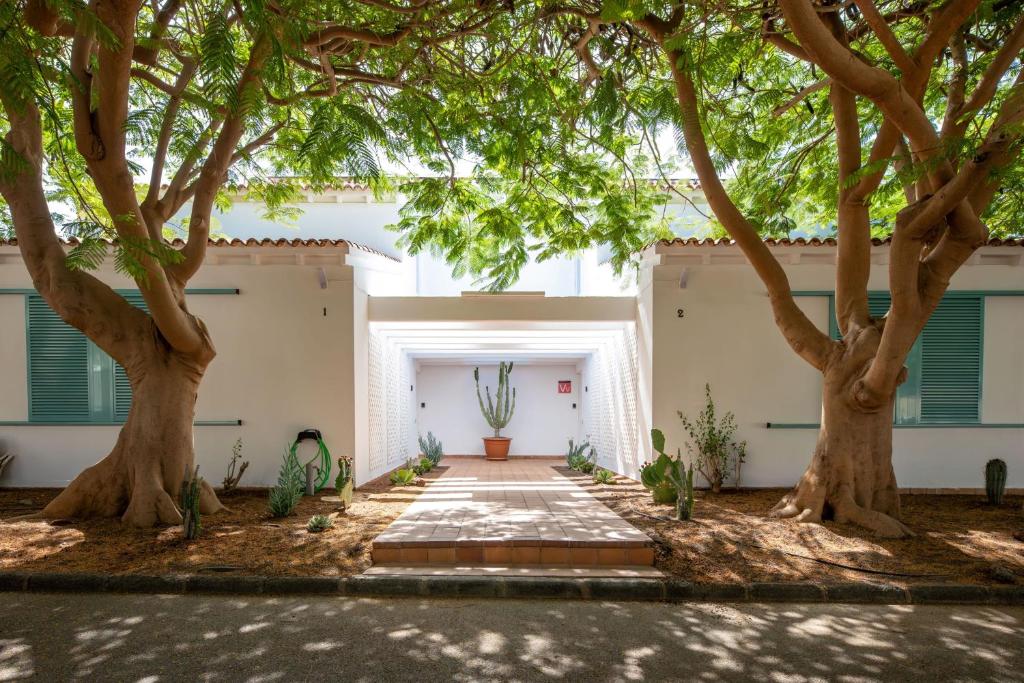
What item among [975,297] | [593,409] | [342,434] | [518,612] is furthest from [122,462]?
[975,297]

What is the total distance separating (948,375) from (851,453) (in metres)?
3.60

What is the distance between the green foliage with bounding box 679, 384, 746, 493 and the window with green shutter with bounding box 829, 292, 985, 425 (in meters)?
2.06

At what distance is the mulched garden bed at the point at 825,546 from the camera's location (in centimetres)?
500

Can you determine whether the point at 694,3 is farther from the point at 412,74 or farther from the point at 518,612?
the point at 518,612

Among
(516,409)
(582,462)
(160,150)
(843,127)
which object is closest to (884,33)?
(843,127)

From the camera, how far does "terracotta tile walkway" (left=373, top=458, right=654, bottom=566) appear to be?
5.41 m

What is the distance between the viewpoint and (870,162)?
5891 mm

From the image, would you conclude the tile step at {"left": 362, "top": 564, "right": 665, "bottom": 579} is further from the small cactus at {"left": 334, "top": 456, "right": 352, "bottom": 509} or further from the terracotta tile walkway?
the small cactus at {"left": 334, "top": 456, "right": 352, "bottom": 509}

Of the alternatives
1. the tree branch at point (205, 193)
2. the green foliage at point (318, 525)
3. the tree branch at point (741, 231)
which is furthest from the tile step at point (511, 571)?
the tree branch at point (205, 193)

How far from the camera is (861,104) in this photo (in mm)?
7879

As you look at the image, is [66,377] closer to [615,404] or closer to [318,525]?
[318,525]

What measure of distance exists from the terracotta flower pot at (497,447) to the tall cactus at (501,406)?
35 centimetres

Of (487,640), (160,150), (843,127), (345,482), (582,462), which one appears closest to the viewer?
(487,640)

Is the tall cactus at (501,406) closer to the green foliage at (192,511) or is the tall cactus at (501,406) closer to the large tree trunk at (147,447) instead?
the large tree trunk at (147,447)
